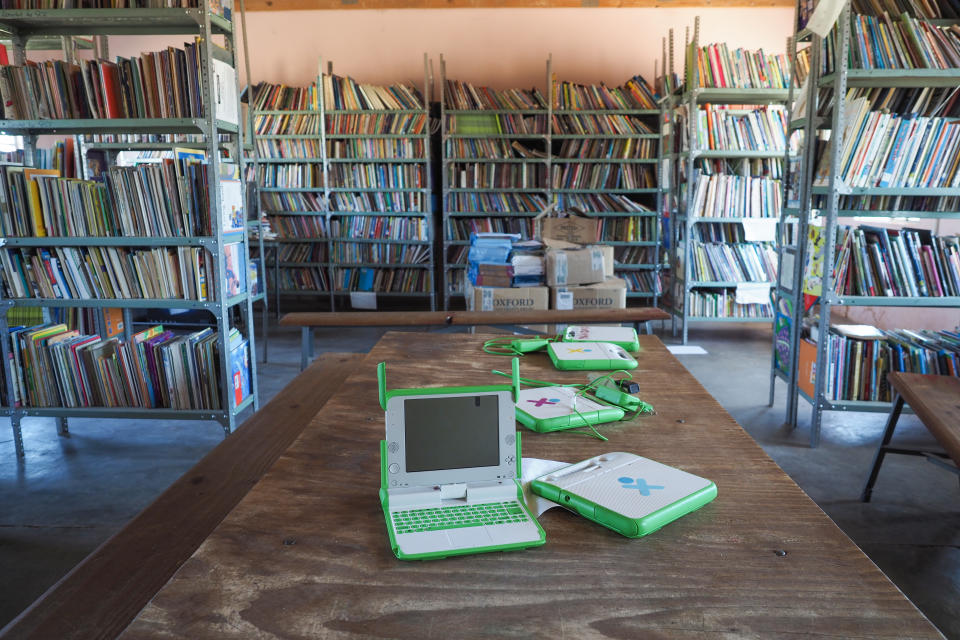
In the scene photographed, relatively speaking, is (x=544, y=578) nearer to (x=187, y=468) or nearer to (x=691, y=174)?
(x=187, y=468)

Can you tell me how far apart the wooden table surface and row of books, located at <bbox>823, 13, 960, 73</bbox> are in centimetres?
245

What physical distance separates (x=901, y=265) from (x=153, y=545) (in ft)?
9.58

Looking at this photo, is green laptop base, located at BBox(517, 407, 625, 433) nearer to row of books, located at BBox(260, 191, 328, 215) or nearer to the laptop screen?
the laptop screen

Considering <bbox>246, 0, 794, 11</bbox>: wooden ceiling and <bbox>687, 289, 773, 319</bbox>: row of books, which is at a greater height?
<bbox>246, 0, 794, 11</bbox>: wooden ceiling

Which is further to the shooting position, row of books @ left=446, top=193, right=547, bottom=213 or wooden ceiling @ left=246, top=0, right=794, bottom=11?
wooden ceiling @ left=246, top=0, right=794, bottom=11

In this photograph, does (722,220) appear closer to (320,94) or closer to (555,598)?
(320,94)

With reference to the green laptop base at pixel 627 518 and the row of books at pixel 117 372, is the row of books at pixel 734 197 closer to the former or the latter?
the row of books at pixel 117 372

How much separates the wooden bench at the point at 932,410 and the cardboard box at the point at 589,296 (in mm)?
1550

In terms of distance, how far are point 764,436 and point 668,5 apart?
4.58 metres

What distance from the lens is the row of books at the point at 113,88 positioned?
8.69ft

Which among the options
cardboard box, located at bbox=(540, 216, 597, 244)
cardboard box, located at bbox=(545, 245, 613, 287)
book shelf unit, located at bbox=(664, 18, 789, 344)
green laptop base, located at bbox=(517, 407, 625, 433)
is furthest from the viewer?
book shelf unit, located at bbox=(664, 18, 789, 344)

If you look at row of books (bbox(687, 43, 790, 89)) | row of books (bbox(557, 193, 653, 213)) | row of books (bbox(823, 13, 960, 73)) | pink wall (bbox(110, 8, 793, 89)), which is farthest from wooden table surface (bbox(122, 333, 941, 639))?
pink wall (bbox(110, 8, 793, 89))

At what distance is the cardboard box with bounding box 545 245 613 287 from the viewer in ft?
12.1

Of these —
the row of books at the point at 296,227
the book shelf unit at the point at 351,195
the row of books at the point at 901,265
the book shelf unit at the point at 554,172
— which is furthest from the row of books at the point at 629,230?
the row of books at the point at 901,265
